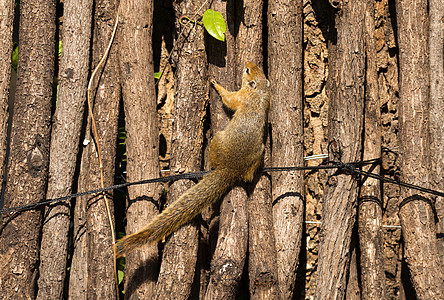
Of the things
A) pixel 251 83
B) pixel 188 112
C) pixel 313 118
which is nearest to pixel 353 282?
pixel 313 118

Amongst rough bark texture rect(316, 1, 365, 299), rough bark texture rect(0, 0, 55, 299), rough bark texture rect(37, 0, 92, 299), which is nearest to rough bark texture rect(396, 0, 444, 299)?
rough bark texture rect(316, 1, 365, 299)

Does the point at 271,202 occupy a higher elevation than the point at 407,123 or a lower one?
lower

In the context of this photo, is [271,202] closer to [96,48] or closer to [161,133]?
[161,133]

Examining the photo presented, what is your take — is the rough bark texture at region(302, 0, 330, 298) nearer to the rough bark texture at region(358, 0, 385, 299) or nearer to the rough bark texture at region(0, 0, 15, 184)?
the rough bark texture at region(358, 0, 385, 299)

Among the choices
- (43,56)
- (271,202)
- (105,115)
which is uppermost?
(43,56)

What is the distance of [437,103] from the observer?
4199mm

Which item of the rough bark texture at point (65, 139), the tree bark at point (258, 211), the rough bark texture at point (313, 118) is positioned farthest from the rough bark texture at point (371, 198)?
the rough bark texture at point (65, 139)

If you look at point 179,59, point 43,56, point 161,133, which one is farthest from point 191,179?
point 43,56

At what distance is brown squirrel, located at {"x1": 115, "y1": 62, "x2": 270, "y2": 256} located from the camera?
3877mm

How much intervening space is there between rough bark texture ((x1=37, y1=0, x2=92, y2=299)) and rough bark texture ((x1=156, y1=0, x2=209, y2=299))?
866 mm

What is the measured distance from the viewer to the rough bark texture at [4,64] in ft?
13.6

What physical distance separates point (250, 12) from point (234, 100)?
0.86 m

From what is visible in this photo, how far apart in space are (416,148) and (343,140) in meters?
0.64

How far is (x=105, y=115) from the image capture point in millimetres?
4312
